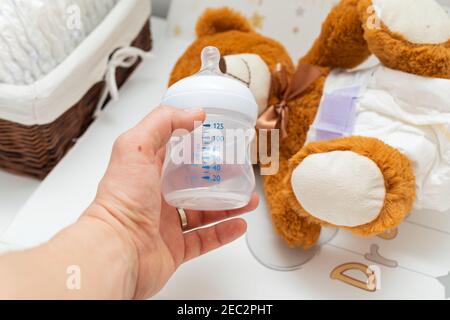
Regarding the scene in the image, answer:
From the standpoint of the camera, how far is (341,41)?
0.75m

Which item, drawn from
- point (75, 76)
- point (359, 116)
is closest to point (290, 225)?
point (359, 116)

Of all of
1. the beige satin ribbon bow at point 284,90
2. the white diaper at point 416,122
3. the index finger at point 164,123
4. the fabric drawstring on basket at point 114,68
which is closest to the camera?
the index finger at point 164,123

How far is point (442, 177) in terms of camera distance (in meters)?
0.66

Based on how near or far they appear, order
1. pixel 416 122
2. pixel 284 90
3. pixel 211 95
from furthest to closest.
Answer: pixel 284 90 < pixel 416 122 < pixel 211 95

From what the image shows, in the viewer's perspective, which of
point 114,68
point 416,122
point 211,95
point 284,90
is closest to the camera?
point 211,95

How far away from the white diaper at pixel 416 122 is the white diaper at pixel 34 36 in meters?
0.47

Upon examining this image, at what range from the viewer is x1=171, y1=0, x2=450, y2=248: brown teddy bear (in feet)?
2.02

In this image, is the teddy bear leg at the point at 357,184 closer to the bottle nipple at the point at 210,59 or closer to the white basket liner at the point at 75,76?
the bottle nipple at the point at 210,59

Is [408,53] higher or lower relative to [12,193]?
higher

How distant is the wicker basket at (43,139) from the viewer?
787 mm

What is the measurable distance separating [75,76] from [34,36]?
0.27 feet

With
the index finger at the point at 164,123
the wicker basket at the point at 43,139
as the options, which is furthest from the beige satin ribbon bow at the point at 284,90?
the wicker basket at the point at 43,139

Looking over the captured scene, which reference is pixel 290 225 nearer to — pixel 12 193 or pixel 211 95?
pixel 211 95
